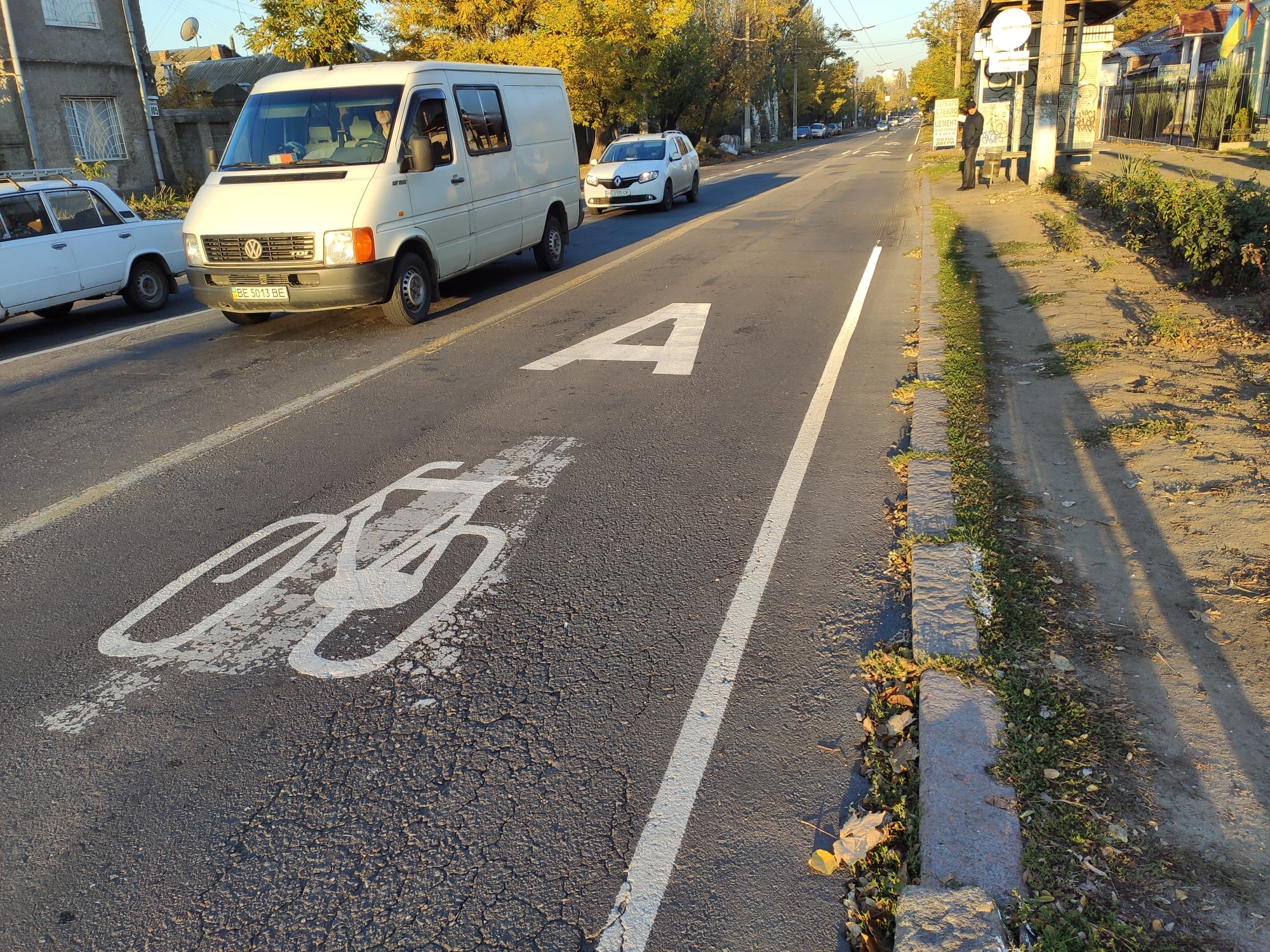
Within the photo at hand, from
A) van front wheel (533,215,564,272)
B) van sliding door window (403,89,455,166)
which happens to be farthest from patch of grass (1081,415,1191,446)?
van front wheel (533,215,564,272)

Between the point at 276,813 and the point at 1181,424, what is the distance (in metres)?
5.30

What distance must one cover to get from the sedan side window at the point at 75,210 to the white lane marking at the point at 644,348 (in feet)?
20.5

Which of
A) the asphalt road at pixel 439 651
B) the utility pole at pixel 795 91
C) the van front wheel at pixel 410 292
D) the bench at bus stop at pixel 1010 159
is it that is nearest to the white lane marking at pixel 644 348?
the asphalt road at pixel 439 651

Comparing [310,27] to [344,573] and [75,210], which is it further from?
[344,573]

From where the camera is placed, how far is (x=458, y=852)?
9.08 feet

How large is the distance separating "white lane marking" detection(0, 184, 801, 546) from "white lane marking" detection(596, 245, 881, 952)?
3.72 meters

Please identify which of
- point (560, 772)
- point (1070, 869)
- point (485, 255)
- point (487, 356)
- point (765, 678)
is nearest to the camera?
point (1070, 869)

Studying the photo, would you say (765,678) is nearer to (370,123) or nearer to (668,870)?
(668,870)

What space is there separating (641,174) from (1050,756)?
63.0 ft

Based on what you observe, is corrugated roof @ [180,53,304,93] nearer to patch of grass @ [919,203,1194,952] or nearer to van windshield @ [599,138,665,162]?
van windshield @ [599,138,665,162]

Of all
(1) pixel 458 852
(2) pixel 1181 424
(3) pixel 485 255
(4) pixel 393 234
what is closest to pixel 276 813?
(1) pixel 458 852

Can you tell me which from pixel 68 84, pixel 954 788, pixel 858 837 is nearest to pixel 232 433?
pixel 858 837

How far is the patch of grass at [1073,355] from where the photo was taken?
7.15m

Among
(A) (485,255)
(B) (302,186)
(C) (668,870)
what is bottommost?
(C) (668,870)
